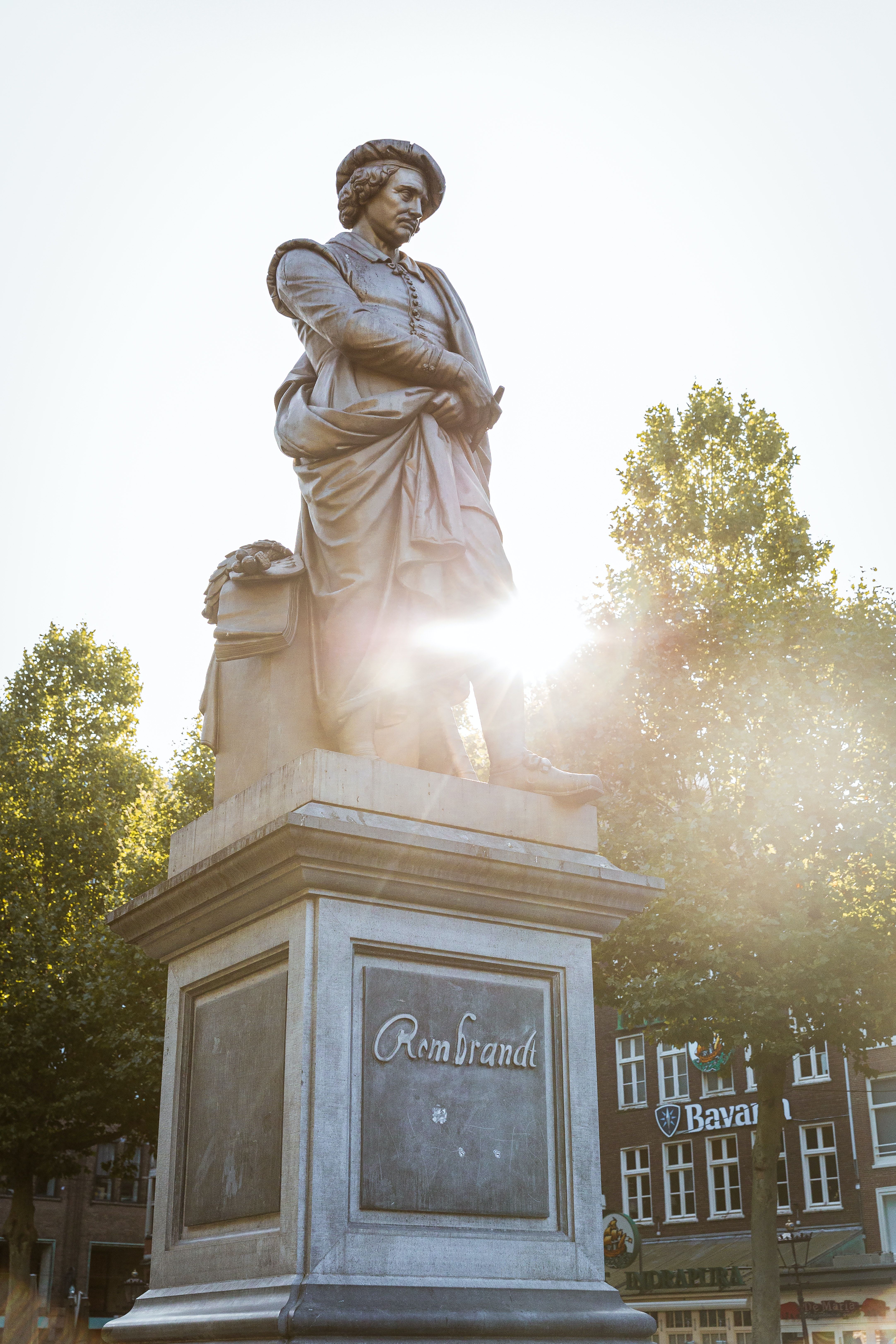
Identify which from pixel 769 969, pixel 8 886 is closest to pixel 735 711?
pixel 769 969

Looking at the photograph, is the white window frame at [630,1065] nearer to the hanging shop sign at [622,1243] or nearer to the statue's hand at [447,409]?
the hanging shop sign at [622,1243]

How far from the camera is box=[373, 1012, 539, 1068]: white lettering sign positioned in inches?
186


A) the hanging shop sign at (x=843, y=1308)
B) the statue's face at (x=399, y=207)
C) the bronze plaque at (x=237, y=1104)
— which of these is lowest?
the hanging shop sign at (x=843, y=1308)

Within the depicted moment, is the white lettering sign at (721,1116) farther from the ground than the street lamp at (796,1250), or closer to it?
farther from the ground

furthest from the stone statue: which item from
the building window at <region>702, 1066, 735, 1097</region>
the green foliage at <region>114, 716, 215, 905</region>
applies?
the building window at <region>702, 1066, 735, 1097</region>

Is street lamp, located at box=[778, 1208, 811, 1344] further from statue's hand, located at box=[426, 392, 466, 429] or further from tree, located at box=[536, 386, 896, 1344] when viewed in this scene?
statue's hand, located at box=[426, 392, 466, 429]

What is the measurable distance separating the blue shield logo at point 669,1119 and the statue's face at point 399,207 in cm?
4230

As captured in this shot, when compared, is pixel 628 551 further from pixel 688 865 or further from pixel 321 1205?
pixel 321 1205

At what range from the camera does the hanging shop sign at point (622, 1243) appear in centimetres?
4041

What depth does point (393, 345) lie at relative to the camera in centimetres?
618

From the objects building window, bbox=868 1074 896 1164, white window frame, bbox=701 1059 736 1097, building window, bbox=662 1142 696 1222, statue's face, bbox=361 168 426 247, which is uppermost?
→ statue's face, bbox=361 168 426 247

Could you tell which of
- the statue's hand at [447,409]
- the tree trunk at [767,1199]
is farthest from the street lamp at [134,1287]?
the statue's hand at [447,409]

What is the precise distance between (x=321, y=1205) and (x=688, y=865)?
698 inches

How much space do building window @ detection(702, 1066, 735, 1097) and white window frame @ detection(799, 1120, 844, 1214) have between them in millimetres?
2555
